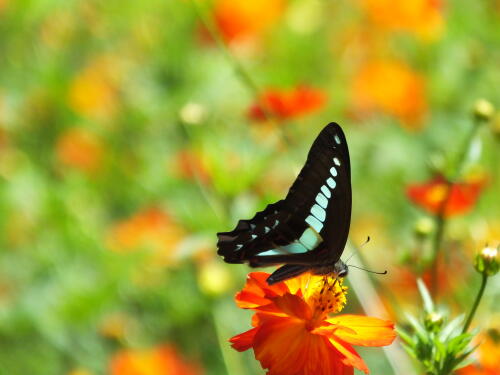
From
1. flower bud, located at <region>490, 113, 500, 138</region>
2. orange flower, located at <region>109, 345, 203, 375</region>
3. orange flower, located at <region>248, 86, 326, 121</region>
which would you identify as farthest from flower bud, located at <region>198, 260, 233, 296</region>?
flower bud, located at <region>490, 113, 500, 138</region>

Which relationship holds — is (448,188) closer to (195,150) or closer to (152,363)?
(195,150)

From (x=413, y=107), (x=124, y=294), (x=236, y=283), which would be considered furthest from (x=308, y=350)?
(x=413, y=107)

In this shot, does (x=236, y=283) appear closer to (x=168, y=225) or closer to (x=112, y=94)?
(x=168, y=225)

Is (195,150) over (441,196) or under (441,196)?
over

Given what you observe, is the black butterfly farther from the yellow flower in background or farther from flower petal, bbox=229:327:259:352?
the yellow flower in background

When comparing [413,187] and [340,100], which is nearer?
[413,187]

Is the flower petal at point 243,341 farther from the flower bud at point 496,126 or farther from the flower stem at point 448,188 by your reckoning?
the flower bud at point 496,126

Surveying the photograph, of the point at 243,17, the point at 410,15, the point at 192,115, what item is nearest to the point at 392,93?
the point at 410,15
